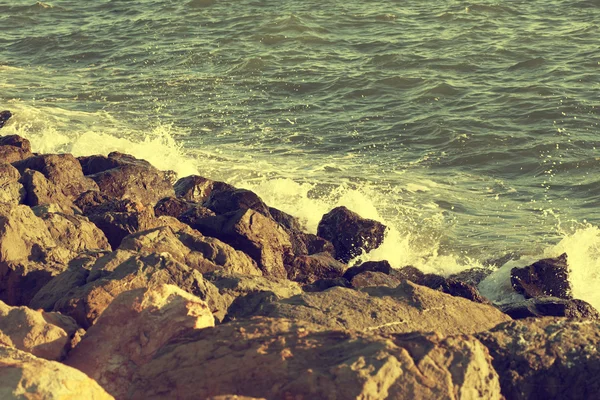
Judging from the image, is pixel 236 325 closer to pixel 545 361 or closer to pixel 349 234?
pixel 545 361

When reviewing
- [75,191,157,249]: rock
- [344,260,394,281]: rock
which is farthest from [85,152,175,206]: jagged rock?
[344,260,394,281]: rock

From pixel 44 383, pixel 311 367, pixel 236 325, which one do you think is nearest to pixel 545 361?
pixel 311 367

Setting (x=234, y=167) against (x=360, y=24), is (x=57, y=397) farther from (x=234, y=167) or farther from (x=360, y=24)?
(x=360, y=24)

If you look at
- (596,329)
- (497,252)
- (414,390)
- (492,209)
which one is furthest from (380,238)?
(414,390)

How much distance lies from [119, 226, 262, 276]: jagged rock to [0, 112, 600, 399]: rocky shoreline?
0.04 ft

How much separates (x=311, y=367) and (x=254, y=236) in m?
4.53

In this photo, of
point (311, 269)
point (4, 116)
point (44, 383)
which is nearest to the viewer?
point (44, 383)

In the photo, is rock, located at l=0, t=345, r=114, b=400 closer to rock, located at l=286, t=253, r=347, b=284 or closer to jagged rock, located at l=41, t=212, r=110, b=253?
jagged rock, located at l=41, t=212, r=110, b=253

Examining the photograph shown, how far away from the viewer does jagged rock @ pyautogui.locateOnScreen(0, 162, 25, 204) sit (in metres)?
9.64

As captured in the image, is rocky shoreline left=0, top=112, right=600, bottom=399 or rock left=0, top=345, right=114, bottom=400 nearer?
rock left=0, top=345, right=114, bottom=400

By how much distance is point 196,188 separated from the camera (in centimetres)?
1219

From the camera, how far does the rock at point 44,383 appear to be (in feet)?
14.5

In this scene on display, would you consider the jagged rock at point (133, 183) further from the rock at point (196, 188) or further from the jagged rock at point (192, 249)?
the jagged rock at point (192, 249)

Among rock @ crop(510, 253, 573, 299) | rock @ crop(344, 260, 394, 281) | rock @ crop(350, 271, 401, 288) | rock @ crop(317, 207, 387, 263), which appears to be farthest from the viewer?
rock @ crop(317, 207, 387, 263)
